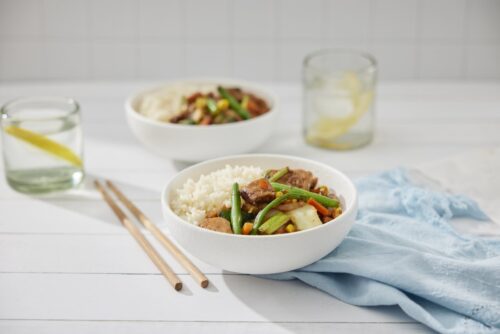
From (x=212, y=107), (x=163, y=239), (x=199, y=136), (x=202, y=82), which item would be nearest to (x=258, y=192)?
(x=163, y=239)

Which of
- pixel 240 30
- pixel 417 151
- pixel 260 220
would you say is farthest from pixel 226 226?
pixel 240 30

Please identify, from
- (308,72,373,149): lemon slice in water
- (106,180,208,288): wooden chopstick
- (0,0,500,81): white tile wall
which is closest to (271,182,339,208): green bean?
(106,180,208,288): wooden chopstick

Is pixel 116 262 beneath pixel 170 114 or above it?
beneath

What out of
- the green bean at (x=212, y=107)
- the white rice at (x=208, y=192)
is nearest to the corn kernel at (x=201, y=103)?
the green bean at (x=212, y=107)

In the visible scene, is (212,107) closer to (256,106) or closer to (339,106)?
(256,106)

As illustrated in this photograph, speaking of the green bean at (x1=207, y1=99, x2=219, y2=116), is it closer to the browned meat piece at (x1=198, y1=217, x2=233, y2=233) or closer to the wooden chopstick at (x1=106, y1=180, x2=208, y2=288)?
the wooden chopstick at (x1=106, y1=180, x2=208, y2=288)

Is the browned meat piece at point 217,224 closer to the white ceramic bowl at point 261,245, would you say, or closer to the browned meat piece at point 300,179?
the white ceramic bowl at point 261,245

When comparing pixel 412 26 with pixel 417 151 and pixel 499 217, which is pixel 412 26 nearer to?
pixel 417 151
